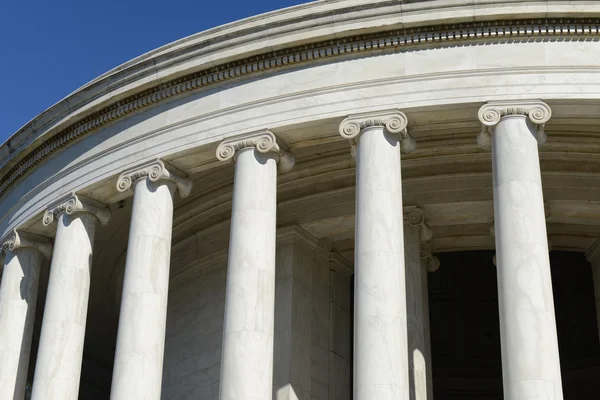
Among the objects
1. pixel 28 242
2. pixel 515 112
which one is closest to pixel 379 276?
pixel 515 112

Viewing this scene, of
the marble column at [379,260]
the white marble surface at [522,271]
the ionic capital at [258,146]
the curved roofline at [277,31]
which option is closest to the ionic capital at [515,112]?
the white marble surface at [522,271]

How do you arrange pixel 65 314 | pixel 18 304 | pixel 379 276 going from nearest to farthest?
pixel 379 276 → pixel 65 314 → pixel 18 304

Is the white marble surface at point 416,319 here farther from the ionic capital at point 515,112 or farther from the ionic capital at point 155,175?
the ionic capital at point 155,175

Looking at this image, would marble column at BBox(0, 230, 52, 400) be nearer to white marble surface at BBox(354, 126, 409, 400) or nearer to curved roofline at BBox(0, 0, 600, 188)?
curved roofline at BBox(0, 0, 600, 188)

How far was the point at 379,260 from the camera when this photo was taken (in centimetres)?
5528

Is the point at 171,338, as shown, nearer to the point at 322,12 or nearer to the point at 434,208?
the point at 434,208

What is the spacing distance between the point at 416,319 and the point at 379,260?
1529 centimetres

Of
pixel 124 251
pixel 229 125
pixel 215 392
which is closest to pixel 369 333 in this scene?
pixel 229 125

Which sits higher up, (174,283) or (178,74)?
(178,74)

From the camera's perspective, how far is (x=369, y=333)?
53.5m

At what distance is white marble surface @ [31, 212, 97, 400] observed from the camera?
212 ft

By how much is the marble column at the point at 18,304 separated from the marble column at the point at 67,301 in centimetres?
509

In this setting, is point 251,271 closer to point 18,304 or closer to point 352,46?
point 352,46

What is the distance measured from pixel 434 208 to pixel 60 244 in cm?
2690
